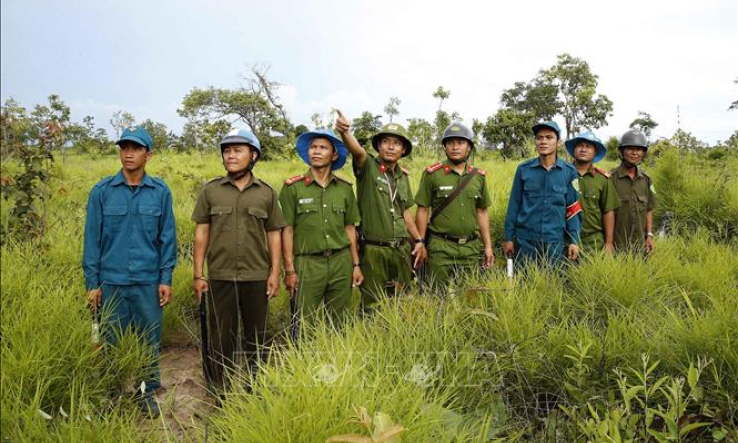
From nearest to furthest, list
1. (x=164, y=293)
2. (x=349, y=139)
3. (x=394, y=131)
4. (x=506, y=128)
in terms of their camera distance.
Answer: (x=164, y=293)
(x=349, y=139)
(x=394, y=131)
(x=506, y=128)

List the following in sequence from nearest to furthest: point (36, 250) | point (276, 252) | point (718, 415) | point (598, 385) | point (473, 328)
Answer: point (718, 415)
point (598, 385)
point (473, 328)
point (276, 252)
point (36, 250)

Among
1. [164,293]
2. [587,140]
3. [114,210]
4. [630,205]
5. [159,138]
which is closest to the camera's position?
[114,210]

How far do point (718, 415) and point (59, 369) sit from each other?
10.2 feet

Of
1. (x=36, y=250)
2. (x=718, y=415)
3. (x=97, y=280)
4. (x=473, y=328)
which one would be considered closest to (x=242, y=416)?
(x=473, y=328)

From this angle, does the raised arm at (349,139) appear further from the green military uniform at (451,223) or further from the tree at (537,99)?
the tree at (537,99)

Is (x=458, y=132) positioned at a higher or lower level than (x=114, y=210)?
higher

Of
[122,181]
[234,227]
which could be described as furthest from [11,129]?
[234,227]

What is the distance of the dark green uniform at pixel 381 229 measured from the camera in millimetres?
3730

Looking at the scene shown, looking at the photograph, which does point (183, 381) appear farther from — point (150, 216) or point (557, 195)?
point (557, 195)

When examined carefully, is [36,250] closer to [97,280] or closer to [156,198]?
[97,280]

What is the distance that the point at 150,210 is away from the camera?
3.00 meters

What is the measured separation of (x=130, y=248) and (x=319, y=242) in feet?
4.04

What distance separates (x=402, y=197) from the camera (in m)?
3.85

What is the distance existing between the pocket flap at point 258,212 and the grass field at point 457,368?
2.94 ft
